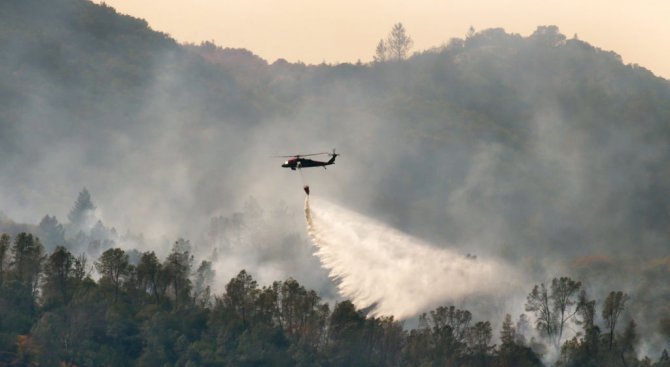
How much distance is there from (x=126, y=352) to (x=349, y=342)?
34072 millimetres

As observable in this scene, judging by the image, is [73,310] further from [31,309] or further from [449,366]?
[449,366]

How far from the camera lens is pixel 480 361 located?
19488 centimetres

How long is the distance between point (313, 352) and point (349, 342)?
5811mm

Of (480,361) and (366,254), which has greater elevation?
(366,254)

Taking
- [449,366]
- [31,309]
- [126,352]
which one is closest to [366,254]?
[449,366]

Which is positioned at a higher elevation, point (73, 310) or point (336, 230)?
point (336, 230)

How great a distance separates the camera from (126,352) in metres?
192

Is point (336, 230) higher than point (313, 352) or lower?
higher

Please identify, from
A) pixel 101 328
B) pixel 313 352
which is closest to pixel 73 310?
pixel 101 328

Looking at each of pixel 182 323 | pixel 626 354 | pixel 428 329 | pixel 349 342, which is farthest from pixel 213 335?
pixel 626 354

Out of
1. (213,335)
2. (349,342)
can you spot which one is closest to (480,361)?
(349,342)

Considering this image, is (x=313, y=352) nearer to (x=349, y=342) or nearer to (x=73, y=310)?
(x=349, y=342)

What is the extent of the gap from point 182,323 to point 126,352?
1105cm

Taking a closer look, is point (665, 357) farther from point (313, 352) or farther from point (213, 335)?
point (213, 335)
